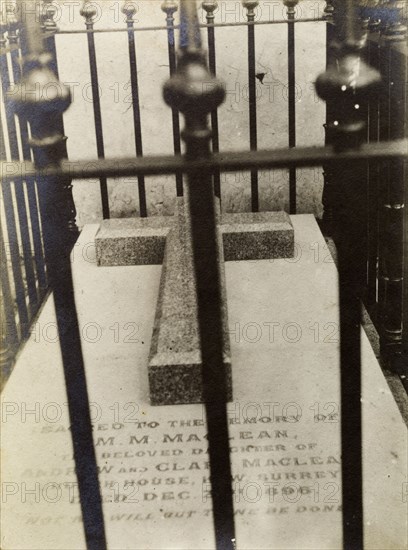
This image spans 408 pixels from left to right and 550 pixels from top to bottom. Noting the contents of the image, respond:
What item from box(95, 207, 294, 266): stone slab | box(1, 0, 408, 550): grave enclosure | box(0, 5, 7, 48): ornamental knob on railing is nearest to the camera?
box(1, 0, 408, 550): grave enclosure

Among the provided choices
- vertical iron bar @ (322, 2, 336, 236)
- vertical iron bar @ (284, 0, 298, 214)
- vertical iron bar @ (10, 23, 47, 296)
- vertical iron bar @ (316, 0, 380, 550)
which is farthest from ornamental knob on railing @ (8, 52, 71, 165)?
vertical iron bar @ (322, 2, 336, 236)

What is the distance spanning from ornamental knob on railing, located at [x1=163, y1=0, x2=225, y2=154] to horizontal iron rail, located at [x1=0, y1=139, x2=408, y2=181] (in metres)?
0.05

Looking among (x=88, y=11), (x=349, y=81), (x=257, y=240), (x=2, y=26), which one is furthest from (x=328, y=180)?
(x=349, y=81)

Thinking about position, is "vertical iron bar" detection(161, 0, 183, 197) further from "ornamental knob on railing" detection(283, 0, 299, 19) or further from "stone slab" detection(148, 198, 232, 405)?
"stone slab" detection(148, 198, 232, 405)

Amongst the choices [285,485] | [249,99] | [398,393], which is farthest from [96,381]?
[249,99]

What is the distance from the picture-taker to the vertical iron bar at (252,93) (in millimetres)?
3921

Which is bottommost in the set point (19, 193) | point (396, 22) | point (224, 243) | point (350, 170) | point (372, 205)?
point (224, 243)

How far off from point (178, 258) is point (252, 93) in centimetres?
134

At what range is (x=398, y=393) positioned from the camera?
2883 millimetres

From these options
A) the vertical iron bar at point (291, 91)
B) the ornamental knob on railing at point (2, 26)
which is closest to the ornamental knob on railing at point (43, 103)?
the ornamental knob on railing at point (2, 26)

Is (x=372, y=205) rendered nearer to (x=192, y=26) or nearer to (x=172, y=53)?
(x=172, y=53)

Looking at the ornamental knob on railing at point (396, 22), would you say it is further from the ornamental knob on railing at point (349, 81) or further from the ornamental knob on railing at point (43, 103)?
the ornamental knob on railing at point (43, 103)

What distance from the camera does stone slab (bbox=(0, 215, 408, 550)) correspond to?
6.59 feet

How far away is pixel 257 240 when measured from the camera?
12.8 ft
